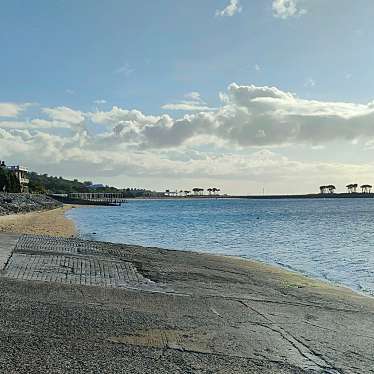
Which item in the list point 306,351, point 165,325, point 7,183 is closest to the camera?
point 306,351

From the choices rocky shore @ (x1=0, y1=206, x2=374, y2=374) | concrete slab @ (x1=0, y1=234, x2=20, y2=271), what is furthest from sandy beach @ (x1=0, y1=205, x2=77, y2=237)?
rocky shore @ (x1=0, y1=206, x2=374, y2=374)

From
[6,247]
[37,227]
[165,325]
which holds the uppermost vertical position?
[6,247]

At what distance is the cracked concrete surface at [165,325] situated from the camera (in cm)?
572

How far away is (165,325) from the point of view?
7.32m

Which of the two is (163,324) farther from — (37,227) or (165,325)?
(37,227)

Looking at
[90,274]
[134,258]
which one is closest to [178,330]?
[90,274]

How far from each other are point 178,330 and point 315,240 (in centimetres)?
3046

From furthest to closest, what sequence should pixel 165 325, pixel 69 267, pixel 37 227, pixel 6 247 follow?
pixel 37 227 < pixel 6 247 < pixel 69 267 < pixel 165 325

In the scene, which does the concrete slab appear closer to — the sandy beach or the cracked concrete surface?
the cracked concrete surface

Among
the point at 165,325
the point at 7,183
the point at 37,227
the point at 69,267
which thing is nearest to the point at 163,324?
the point at 165,325

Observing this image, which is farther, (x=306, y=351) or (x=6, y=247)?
(x=6, y=247)

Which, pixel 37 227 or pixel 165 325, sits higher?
pixel 165 325

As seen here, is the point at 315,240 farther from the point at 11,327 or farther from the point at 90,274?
the point at 11,327

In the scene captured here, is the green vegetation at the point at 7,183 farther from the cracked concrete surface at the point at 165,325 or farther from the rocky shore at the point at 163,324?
the cracked concrete surface at the point at 165,325
